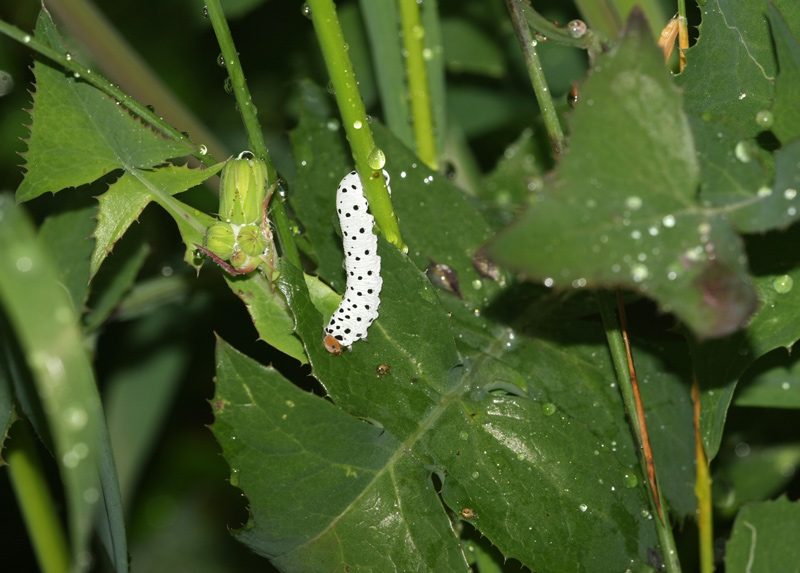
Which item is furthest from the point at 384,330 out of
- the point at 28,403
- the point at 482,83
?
the point at 482,83

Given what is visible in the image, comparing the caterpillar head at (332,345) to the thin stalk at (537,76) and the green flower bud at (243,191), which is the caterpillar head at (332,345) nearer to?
the green flower bud at (243,191)

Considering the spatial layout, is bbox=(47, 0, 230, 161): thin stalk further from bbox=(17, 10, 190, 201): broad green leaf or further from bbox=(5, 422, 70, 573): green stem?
bbox=(5, 422, 70, 573): green stem

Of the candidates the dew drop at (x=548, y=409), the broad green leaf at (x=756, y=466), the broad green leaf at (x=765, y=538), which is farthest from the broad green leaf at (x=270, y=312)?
the broad green leaf at (x=756, y=466)

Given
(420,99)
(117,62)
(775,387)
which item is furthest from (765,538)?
(117,62)

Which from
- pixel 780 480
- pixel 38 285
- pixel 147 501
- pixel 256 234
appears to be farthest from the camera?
pixel 147 501

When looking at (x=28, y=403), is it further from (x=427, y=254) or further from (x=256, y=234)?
(x=427, y=254)

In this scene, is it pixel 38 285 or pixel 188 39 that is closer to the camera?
pixel 38 285

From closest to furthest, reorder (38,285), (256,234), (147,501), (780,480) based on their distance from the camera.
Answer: (38,285) < (256,234) < (780,480) < (147,501)

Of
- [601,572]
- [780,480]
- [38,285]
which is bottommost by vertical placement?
[780,480]
